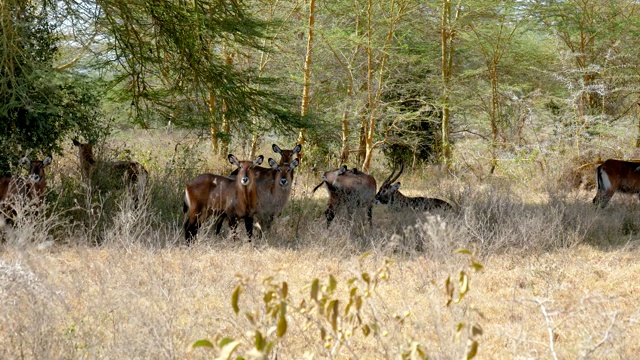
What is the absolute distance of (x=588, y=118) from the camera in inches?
556

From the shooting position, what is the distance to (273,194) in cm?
886

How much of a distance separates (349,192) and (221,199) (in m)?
1.97

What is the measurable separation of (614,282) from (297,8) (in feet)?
34.0

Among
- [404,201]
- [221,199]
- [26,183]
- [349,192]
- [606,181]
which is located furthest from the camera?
[606,181]

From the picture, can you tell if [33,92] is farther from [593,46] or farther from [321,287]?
[593,46]

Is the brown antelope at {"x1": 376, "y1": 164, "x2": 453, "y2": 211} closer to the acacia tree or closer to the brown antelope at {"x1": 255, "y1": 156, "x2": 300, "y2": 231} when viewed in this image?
the brown antelope at {"x1": 255, "y1": 156, "x2": 300, "y2": 231}

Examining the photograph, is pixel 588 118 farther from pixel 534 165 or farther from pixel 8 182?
pixel 8 182

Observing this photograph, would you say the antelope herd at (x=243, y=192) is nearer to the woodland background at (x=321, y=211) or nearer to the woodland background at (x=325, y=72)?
the woodland background at (x=321, y=211)

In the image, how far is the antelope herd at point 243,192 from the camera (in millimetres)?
8289

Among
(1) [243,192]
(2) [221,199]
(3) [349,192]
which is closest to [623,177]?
(3) [349,192]

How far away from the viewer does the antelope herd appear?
27.2 feet

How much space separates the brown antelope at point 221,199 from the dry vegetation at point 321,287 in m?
0.31

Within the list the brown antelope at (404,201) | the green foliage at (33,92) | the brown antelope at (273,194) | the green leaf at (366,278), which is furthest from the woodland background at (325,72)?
the green leaf at (366,278)

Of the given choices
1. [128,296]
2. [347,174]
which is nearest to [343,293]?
[128,296]
